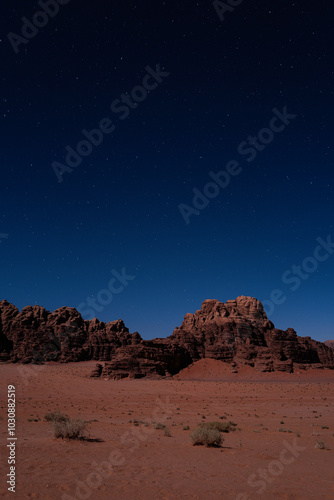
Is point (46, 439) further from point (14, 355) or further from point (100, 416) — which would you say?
point (14, 355)

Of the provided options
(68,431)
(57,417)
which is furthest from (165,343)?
(68,431)

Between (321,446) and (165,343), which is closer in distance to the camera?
(321,446)

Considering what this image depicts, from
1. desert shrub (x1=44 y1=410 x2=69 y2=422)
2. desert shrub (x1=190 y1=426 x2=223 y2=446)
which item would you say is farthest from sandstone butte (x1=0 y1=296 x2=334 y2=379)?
desert shrub (x1=190 y1=426 x2=223 y2=446)

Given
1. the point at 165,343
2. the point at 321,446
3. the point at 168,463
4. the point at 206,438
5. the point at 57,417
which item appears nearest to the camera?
the point at 168,463

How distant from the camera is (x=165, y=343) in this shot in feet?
193

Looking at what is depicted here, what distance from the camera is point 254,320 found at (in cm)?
8119

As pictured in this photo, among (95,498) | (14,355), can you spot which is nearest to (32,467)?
(95,498)

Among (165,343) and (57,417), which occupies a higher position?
(165,343)

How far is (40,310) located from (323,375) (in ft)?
243

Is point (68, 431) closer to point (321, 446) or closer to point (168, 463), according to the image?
point (168, 463)

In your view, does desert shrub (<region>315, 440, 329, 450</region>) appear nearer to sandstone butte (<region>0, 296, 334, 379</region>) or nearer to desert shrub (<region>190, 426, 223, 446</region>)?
desert shrub (<region>190, 426, 223, 446</region>)

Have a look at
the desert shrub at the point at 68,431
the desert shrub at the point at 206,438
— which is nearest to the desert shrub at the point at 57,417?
the desert shrub at the point at 68,431

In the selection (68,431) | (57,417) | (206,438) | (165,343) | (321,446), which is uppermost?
(165,343)

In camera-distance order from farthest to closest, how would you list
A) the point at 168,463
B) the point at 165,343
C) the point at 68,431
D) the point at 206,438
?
the point at 165,343 → the point at 206,438 → the point at 68,431 → the point at 168,463
